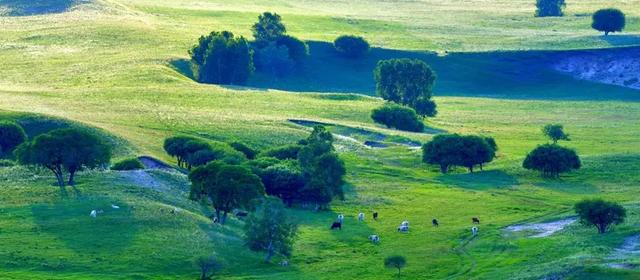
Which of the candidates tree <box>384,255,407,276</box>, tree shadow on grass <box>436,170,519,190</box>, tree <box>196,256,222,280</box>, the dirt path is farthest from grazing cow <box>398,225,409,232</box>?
tree shadow on grass <box>436,170,519,190</box>

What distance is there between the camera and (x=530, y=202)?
106125 millimetres

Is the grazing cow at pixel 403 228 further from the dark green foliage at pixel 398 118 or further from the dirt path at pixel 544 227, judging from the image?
the dark green foliage at pixel 398 118

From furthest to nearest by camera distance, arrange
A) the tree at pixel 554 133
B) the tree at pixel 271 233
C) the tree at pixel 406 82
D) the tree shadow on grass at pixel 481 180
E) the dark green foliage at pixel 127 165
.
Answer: the tree at pixel 406 82 < the tree at pixel 554 133 < the tree shadow on grass at pixel 481 180 < the dark green foliage at pixel 127 165 < the tree at pixel 271 233

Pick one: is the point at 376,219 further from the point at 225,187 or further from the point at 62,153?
the point at 62,153

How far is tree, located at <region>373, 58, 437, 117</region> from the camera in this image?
6747 inches

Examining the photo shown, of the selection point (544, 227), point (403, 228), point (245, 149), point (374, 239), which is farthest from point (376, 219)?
point (245, 149)

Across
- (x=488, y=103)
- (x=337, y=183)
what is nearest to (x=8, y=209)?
(x=337, y=183)

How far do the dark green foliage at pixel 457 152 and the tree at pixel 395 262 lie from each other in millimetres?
41586

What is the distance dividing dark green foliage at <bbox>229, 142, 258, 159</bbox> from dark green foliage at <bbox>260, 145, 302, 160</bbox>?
3.87 feet

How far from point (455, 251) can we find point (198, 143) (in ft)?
118

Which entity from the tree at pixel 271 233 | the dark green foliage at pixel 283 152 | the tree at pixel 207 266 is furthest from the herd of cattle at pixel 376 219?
the dark green foliage at pixel 283 152

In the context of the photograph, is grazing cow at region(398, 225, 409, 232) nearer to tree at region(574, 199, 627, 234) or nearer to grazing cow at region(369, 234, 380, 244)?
grazing cow at region(369, 234, 380, 244)

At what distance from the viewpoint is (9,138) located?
119375 millimetres

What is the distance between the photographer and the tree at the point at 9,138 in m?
119
